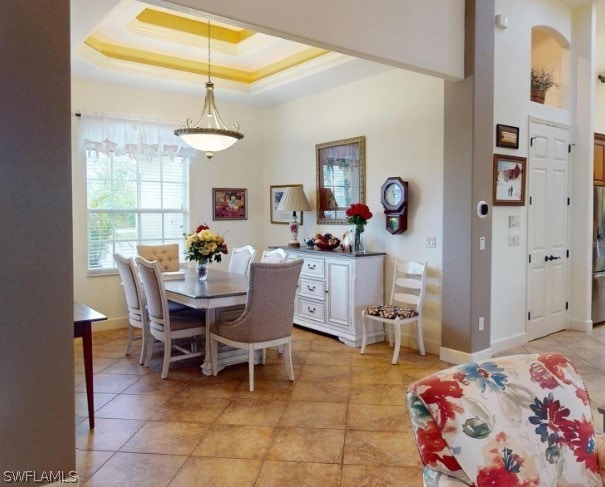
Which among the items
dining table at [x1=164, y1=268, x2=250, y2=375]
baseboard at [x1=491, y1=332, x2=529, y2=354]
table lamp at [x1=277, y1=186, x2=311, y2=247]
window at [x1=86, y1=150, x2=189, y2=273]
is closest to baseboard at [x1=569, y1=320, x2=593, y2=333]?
baseboard at [x1=491, y1=332, x2=529, y2=354]

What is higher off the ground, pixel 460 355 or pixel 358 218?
pixel 358 218

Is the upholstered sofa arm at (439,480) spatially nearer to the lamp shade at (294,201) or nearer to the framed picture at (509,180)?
the framed picture at (509,180)

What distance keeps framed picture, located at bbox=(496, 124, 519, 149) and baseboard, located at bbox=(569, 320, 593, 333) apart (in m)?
2.27

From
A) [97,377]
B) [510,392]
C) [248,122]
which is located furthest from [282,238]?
[510,392]

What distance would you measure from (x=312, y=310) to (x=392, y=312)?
1.20 metres

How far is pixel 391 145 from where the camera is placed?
4.96 m

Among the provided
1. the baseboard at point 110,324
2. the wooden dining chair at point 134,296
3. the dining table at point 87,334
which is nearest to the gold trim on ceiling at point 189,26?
the wooden dining chair at point 134,296

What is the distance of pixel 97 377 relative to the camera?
154 inches

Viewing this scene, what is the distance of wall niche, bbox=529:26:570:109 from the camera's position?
203 inches

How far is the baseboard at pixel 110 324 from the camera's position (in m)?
5.46

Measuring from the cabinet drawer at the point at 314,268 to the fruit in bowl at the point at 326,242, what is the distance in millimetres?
184

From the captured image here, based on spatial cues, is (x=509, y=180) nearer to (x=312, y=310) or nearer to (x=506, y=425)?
(x=312, y=310)

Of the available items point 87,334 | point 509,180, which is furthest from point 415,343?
point 87,334

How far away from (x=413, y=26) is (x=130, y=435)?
3.51 meters
